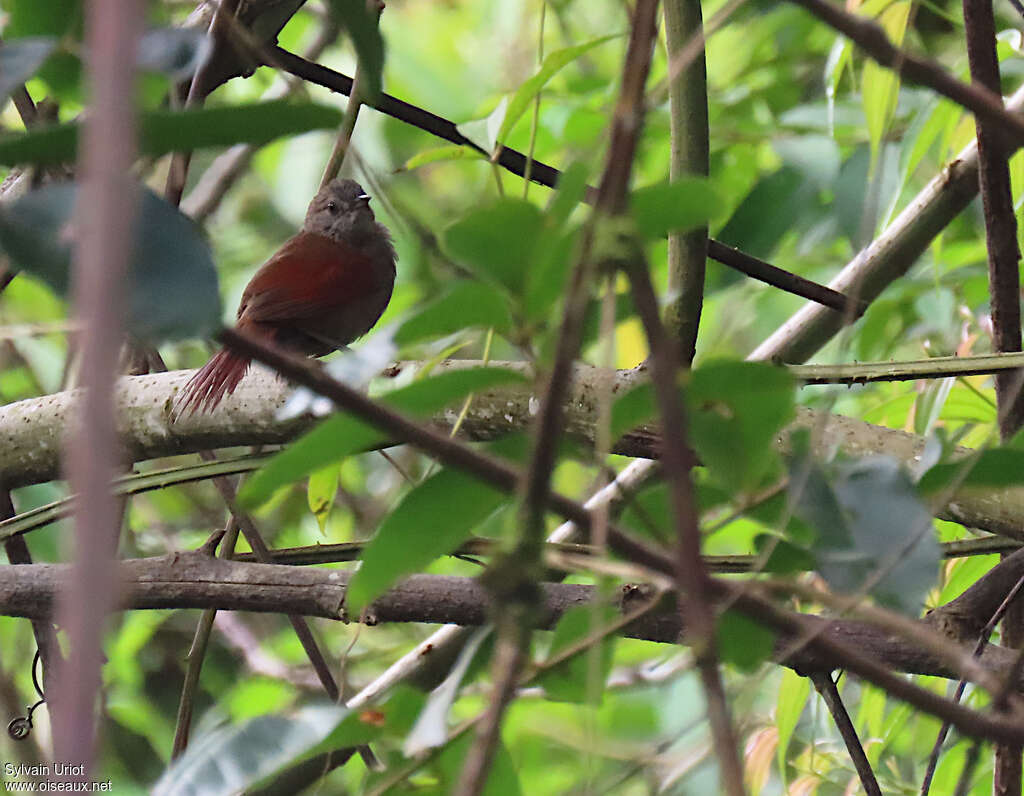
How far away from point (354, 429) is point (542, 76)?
72 centimetres

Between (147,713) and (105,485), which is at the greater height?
(147,713)

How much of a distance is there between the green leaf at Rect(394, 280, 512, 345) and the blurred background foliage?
0.06 ft

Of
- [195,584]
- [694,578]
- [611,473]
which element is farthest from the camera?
[195,584]

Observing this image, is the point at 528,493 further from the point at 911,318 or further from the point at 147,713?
the point at 147,713

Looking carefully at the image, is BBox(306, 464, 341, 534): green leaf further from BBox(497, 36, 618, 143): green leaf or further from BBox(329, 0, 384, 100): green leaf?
BBox(329, 0, 384, 100): green leaf

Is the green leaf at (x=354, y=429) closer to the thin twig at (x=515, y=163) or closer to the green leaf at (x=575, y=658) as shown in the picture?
the green leaf at (x=575, y=658)

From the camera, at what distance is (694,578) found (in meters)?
0.44

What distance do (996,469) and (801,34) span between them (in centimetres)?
228

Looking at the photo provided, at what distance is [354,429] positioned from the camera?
0.58m

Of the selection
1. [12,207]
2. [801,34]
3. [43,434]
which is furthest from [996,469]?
[801,34]

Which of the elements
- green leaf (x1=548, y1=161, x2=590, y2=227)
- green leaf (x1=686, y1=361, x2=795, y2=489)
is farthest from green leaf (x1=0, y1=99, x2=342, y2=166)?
green leaf (x1=686, y1=361, x2=795, y2=489)

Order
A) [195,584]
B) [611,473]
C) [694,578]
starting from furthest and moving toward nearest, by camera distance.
→ [195,584], [611,473], [694,578]

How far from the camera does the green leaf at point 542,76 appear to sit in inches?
46.6

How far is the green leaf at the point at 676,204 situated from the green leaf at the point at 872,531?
175mm
